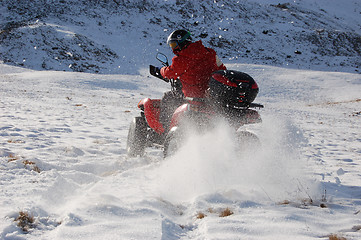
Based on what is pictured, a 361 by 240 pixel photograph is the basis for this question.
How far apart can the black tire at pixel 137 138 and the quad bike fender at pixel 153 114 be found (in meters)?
0.37

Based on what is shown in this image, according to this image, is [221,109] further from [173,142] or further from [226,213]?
[226,213]

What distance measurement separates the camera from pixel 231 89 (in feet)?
11.8

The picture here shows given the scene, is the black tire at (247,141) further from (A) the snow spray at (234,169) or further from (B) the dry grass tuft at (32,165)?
(B) the dry grass tuft at (32,165)

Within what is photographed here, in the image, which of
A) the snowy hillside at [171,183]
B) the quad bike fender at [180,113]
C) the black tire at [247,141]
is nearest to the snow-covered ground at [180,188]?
the snowy hillside at [171,183]

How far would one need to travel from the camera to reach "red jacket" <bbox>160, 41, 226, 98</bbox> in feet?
13.3

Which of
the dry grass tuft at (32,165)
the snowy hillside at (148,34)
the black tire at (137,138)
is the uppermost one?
the snowy hillside at (148,34)

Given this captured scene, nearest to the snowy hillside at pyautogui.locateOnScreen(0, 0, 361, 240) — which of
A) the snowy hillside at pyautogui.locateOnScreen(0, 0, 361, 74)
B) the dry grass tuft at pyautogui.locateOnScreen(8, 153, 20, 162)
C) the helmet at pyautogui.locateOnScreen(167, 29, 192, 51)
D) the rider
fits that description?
the dry grass tuft at pyautogui.locateOnScreen(8, 153, 20, 162)

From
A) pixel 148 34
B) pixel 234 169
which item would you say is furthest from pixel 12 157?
pixel 148 34

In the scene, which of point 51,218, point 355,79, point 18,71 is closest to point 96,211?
point 51,218

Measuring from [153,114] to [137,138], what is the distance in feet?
1.93

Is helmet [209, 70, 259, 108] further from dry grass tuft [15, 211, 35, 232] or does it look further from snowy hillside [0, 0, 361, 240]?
dry grass tuft [15, 211, 35, 232]

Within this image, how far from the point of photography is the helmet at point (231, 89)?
11.9ft

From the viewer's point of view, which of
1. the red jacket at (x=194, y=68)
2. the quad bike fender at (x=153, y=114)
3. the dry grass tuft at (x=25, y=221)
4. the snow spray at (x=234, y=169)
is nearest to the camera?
the dry grass tuft at (x=25, y=221)

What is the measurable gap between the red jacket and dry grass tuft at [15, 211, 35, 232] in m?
2.41
